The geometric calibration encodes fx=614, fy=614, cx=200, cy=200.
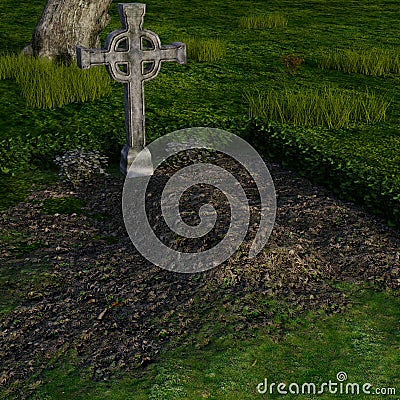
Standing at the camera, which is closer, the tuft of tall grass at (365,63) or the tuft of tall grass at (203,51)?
the tuft of tall grass at (365,63)

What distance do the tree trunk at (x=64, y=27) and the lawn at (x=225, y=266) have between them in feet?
3.36

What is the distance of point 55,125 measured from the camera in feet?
22.1

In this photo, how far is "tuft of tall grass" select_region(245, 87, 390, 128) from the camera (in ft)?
22.1

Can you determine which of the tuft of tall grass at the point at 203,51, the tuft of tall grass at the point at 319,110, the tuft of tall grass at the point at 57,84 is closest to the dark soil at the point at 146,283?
the tuft of tall grass at the point at 319,110

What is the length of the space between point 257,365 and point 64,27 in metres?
7.00

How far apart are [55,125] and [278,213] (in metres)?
3.06

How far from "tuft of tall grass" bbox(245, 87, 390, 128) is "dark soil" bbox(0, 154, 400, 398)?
73.8 inches

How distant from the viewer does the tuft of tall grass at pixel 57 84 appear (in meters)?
7.32

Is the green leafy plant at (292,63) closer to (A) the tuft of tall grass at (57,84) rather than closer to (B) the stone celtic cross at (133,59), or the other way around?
(A) the tuft of tall grass at (57,84)

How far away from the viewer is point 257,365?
10.6 feet

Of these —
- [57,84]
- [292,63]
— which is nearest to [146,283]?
[57,84]

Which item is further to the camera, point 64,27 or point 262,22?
point 262,22

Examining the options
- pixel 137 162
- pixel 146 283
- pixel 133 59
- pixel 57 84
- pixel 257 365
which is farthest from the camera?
pixel 57 84

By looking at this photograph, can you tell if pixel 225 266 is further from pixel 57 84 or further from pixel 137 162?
pixel 57 84
